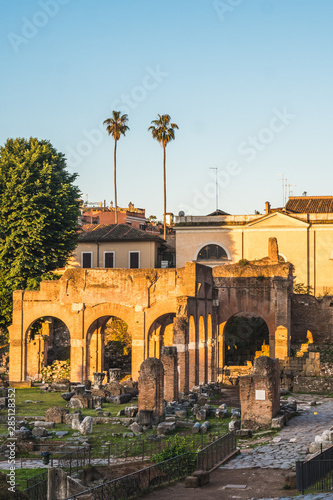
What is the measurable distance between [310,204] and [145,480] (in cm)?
3836

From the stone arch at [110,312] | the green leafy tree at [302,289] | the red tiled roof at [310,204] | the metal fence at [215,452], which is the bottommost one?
the metal fence at [215,452]

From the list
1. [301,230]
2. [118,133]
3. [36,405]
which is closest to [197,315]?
[36,405]

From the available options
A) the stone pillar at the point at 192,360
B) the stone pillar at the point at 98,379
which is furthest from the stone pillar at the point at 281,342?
the stone pillar at the point at 98,379

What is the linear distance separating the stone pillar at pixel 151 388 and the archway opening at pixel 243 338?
1768cm

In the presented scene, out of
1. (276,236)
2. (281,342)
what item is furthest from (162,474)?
(276,236)

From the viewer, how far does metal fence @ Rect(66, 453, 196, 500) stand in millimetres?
12553

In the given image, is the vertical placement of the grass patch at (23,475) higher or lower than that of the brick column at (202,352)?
lower

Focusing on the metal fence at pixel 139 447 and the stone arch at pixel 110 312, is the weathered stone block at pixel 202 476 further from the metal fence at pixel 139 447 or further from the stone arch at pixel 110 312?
the stone arch at pixel 110 312

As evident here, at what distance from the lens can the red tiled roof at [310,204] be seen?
49.1 meters

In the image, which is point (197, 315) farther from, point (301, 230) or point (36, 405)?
point (301, 230)

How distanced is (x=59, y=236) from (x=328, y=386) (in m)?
15.3

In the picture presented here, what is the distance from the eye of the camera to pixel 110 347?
40.8 meters

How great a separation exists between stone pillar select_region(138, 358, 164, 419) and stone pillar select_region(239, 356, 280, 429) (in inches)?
115

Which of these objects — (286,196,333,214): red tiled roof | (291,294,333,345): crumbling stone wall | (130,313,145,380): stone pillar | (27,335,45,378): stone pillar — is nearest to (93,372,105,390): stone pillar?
(130,313,145,380): stone pillar
